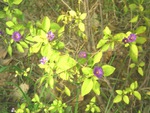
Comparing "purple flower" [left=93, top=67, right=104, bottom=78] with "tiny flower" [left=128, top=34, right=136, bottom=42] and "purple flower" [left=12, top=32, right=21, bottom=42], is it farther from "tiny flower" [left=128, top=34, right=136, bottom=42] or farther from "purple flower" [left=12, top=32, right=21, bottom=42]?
"purple flower" [left=12, top=32, right=21, bottom=42]

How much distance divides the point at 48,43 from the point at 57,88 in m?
0.95

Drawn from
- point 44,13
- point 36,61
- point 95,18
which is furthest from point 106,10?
point 36,61

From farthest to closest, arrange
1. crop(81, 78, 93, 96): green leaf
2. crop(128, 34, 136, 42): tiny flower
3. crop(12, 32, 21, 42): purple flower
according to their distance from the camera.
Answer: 1. crop(12, 32, 21, 42): purple flower
2. crop(128, 34, 136, 42): tiny flower
3. crop(81, 78, 93, 96): green leaf

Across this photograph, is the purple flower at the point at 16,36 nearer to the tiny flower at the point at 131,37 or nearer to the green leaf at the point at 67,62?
the green leaf at the point at 67,62

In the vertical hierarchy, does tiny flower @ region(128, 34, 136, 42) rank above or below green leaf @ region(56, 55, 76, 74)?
above

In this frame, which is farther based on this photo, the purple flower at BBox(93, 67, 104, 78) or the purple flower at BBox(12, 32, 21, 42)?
the purple flower at BBox(12, 32, 21, 42)

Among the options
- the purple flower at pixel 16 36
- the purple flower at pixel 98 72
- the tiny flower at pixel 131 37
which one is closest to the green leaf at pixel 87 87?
the purple flower at pixel 98 72

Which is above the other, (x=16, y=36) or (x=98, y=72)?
(x=16, y=36)

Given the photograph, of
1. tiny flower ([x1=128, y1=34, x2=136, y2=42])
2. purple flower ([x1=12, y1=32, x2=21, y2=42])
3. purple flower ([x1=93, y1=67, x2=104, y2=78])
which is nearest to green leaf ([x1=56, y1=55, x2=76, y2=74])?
purple flower ([x1=93, y1=67, x2=104, y2=78])

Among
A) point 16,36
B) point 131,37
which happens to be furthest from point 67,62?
point 16,36

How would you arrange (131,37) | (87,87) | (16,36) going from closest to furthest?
(87,87)
(131,37)
(16,36)

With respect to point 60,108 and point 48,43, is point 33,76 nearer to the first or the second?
point 60,108

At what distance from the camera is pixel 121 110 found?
1.76 meters

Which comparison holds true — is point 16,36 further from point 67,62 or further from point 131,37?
point 131,37
